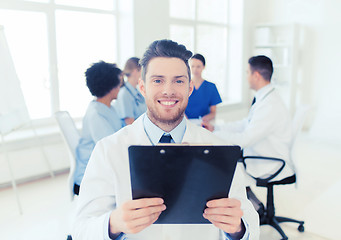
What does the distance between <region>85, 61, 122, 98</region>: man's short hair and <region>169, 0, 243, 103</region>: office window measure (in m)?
3.28

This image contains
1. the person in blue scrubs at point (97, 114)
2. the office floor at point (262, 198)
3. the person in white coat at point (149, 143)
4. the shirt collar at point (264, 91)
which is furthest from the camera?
the office floor at point (262, 198)

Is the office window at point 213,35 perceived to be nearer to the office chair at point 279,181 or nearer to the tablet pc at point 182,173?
the office chair at point 279,181

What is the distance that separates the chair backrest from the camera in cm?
214

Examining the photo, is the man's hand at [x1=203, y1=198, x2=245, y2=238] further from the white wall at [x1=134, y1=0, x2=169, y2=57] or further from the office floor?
the white wall at [x1=134, y1=0, x2=169, y2=57]

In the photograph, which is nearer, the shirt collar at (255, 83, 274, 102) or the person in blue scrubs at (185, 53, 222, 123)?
the shirt collar at (255, 83, 274, 102)

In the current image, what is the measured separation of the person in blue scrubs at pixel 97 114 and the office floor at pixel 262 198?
81 centimetres

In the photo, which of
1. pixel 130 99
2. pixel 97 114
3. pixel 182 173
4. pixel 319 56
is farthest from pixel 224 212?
pixel 319 56

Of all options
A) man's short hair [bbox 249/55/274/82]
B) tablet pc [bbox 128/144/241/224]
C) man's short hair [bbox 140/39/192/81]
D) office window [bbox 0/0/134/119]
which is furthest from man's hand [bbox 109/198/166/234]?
office window [bbox 0/0/134/119]

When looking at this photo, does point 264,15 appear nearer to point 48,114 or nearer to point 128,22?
point 128,22

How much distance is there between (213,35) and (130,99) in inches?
154

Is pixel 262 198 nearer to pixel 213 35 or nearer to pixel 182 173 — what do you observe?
pixel 182 173

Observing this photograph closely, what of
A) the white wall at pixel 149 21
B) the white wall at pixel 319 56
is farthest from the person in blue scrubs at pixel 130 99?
the white wall at pixel 319 56

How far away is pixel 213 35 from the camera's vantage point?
21.0 ft

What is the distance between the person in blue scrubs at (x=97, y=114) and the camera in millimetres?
2135
